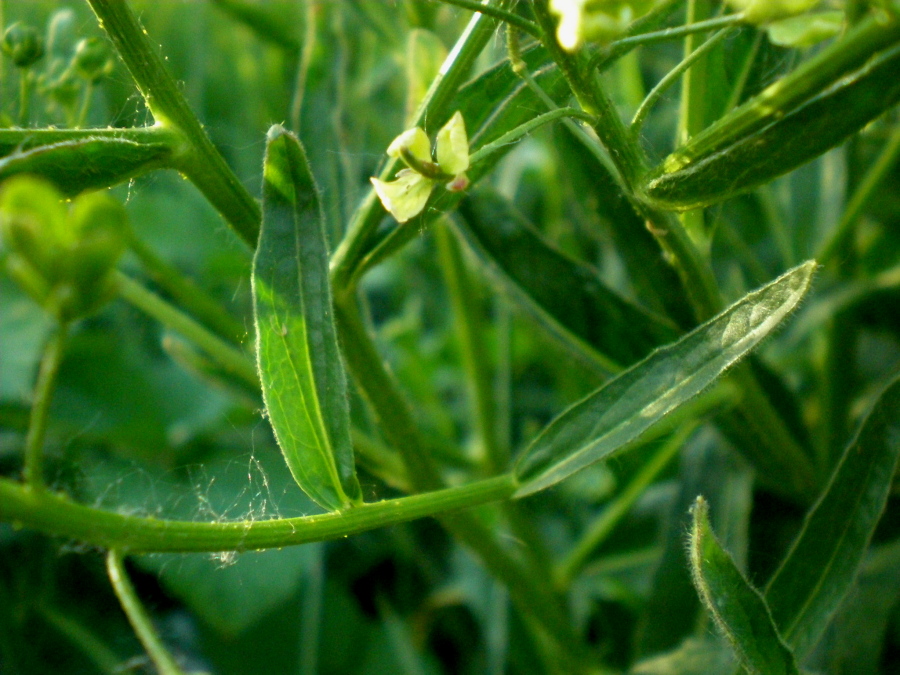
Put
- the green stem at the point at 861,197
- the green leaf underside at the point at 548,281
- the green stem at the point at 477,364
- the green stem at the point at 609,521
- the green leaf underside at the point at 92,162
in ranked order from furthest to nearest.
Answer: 1. the green stem at the point at 477,364
2. the green stem at the point at 609,521
3. the green stem at the point at 861,197
4. the green leaf underside at the point at 548,281
5. the green leaf underside at the point at 92,162

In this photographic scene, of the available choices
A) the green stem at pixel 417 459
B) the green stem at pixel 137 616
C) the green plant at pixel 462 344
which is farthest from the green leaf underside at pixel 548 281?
the green stem at pixel 137 616

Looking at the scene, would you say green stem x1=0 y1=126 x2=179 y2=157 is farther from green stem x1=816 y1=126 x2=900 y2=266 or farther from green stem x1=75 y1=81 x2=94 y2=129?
green stem x1=816 y1=126 x2=900 y2=266

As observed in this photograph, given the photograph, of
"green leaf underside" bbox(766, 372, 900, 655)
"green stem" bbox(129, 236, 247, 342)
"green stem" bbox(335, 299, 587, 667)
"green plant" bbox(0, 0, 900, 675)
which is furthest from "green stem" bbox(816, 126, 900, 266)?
"green stem" bbox(129, 236, 247, 342)

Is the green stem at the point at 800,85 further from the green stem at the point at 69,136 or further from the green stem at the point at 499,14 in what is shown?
the green stem at the point at 69,136

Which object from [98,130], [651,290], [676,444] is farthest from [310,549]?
[98,130]

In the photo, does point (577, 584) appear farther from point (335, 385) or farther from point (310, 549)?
point (335, 385)

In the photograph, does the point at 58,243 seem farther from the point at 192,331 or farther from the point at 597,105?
the point at 192,331

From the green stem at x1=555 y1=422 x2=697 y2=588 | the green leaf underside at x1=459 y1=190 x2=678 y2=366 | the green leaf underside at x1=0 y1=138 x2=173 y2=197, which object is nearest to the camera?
the green leaf underside at x1=0 y1=138 x2=173 y2=197
